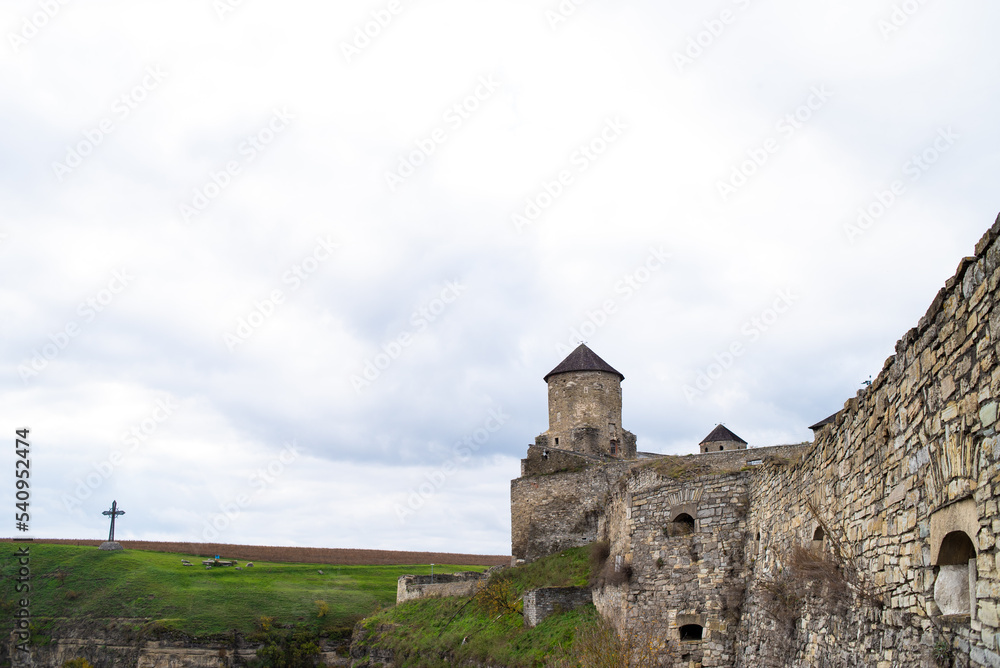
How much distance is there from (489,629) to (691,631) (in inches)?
650

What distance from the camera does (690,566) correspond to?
14570 mm

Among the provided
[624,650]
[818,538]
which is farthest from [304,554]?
[818,538]

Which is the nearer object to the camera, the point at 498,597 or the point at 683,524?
the point at 683,524

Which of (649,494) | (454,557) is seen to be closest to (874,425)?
(649,494)

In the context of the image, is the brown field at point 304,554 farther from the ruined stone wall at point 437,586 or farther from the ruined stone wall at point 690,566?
the ruined stone wall at point 690,566

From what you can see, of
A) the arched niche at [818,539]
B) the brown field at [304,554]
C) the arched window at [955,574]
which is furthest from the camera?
the brown field at [304,554]

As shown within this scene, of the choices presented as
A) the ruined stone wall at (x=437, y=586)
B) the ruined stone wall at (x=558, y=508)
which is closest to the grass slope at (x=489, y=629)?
the ruined stone wall at (x=437, y=586)

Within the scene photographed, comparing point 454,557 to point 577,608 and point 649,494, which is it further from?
point 649,494

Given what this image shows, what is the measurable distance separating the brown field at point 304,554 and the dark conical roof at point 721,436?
26753 mm

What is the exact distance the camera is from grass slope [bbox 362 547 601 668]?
2431cm

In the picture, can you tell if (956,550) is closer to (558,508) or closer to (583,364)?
Result: (558,508)

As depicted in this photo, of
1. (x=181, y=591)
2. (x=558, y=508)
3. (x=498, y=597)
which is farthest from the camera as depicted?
Result: (x=181, y=591)

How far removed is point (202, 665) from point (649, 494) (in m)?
37.9

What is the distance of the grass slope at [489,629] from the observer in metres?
24.3
